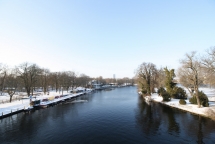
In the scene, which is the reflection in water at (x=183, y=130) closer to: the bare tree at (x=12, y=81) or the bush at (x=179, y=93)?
the bush at (x=179, y=93)

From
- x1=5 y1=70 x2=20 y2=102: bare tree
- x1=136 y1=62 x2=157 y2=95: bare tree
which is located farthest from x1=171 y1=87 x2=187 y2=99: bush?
x1=5 y1=70 x2=20 y2=102: bare tree

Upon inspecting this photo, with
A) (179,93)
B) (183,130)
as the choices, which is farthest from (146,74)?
(183,130)

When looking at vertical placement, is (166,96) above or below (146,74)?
below

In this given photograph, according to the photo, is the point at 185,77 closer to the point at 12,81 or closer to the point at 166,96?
the point at 166,96

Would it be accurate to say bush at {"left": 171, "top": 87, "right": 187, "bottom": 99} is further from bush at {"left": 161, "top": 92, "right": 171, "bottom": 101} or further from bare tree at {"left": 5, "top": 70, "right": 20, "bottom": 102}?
bare tree at {"left": 5, "top": 70, "right": 20, "bottom": 102}

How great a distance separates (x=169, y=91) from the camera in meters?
41.7

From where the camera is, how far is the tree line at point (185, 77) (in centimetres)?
2684

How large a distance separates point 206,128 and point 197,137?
Result: 458 cm

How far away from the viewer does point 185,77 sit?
119 ft

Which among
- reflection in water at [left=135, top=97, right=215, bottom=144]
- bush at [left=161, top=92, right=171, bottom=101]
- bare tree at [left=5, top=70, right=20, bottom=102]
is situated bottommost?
reflection in water at [left=135, top=97, right=215, bottom=144]

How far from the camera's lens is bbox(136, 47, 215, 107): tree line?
26844 mm

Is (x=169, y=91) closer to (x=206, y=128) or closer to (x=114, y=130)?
(x=206, y=128)

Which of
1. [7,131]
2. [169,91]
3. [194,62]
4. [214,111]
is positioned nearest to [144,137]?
[214,111]

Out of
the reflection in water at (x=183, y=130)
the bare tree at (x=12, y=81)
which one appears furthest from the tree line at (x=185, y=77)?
the bare tree at (x=12, y=81)
